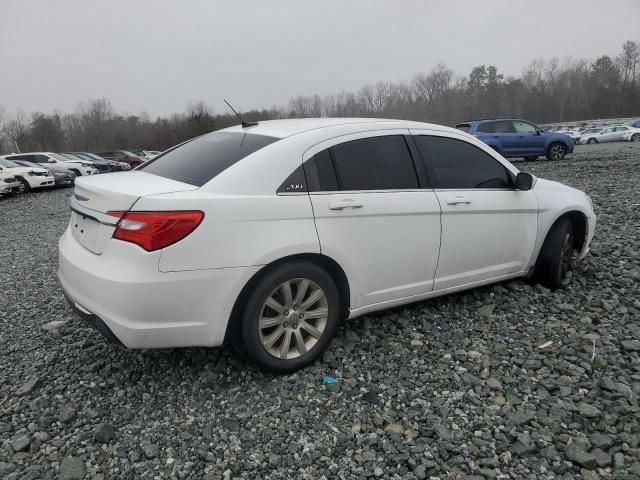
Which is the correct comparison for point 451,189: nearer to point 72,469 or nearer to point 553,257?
point 553,257

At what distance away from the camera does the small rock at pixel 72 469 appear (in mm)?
2225

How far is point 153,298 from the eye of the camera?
98.6 inches

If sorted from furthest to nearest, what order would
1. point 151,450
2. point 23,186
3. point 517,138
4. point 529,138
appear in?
point 529,138
point 517,138
point 23,186
point 151,450

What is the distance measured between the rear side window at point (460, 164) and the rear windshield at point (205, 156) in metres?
1.25

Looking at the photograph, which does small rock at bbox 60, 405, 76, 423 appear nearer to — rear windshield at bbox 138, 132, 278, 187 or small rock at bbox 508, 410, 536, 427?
rear windshield at bbox 138, 132, 278, 187

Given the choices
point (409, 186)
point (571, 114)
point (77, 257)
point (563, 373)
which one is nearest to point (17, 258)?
point (77, 257)

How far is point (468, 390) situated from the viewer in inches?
110

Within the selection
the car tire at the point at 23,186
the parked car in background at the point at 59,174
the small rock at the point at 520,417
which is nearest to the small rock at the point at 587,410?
the small rock at the point at 520,417

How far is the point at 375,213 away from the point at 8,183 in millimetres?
15787

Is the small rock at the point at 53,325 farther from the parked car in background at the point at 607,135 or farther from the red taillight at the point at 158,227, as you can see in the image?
the parked car in background at the point at 607,135

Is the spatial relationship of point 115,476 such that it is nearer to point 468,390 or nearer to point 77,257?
point 77,257

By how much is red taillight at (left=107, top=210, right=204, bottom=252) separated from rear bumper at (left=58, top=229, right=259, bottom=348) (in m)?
0.05

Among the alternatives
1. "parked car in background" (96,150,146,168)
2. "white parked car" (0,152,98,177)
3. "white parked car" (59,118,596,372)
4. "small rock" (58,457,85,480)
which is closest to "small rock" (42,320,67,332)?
"white parked car" (59,118,596,372)

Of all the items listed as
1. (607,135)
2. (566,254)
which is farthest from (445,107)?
(566,254)
